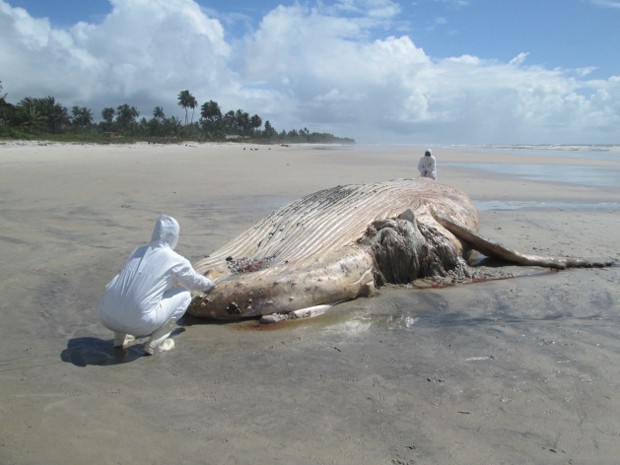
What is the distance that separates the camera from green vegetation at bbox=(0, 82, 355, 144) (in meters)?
57.8

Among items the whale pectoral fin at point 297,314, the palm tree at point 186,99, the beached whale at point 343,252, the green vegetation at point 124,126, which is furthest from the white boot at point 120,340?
the palm tree at point 186,99

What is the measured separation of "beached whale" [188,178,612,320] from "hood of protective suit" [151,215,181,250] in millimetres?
879

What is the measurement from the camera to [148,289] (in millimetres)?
4535

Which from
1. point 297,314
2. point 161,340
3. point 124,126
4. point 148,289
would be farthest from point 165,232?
point 124,126

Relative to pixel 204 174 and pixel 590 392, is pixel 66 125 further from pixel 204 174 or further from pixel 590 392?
pixel 590 392

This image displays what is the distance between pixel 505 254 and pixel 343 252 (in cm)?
275

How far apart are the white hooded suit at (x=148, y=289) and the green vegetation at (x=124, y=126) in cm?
4737

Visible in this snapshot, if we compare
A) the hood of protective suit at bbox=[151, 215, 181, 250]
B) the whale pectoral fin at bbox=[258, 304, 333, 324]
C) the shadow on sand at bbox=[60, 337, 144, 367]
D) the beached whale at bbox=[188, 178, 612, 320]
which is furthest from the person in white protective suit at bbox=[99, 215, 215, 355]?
the whale pectoral fin at bbox=[258, 304, 333, 324]

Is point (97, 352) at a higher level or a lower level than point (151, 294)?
lower

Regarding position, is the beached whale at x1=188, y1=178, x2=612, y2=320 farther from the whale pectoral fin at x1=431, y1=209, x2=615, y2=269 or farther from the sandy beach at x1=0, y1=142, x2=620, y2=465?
the sandy beach at x1=0, y1=142, x2=620, y2=465

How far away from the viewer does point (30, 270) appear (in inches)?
275

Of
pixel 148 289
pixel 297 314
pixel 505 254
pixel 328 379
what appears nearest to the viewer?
pixel 328 379

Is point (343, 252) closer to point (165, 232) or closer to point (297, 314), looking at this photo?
point (297, 314)

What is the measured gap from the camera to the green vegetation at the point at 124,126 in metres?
57.8
